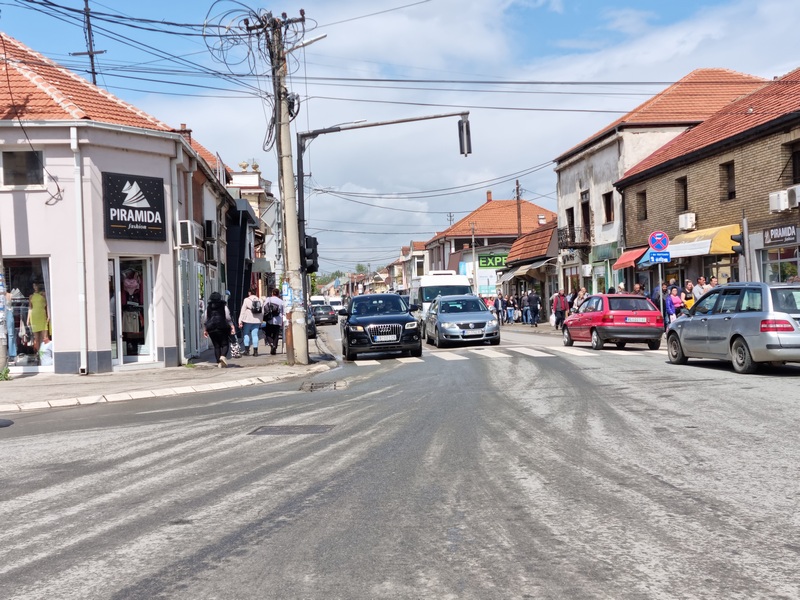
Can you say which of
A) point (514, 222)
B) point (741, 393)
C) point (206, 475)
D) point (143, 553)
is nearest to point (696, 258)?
point (741, 393)

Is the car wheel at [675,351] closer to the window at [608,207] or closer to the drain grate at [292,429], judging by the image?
the drain grate at [292,429]

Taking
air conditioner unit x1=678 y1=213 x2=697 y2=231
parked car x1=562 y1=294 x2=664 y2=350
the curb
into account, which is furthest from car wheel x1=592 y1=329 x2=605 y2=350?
air conditioner unit x1=678 y1=213 x2=697 y2=231

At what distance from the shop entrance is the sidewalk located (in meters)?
0.61

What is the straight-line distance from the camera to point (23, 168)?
17219 millimetres

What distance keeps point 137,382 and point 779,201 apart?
17.8 metres

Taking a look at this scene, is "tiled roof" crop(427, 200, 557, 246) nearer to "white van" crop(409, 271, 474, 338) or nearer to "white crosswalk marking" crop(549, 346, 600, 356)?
"white van" crop(409, 271, 474, 338)

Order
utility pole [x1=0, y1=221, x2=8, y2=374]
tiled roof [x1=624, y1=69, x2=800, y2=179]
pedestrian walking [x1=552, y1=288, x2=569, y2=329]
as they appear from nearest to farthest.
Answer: utility pole [x1=0, y1=221, x2=8, y2=374] → tiled roof [x1=624, y1=69, x2=800, y2=179] → pedestrian walking [x1=552, y1=288, x2=569, y2=329]

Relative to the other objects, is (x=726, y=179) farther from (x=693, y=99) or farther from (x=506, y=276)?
(x=506, y=276)

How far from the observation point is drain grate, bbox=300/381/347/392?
45.4ft

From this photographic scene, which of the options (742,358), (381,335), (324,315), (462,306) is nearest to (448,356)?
(381,335)

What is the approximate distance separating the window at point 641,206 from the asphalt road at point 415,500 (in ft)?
81.6

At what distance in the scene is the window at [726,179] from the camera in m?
27.7

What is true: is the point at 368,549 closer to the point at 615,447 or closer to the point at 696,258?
the point at 615,447

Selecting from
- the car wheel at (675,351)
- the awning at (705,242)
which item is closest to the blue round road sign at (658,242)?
the awning at (705,242)
